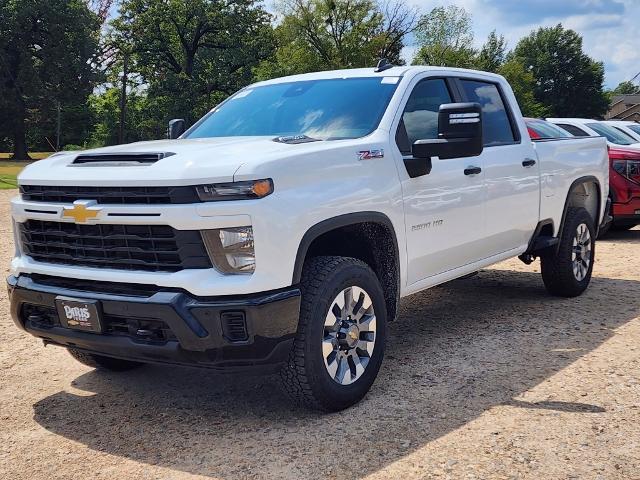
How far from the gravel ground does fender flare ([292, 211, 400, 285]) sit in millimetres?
843

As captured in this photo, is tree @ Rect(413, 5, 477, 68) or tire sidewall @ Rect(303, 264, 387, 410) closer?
tire sidewall @ Rect(303, 264, 387, 410)

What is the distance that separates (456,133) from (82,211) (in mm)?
2195

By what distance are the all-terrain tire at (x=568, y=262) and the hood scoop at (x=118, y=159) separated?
4154 millimetres

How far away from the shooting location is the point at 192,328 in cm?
351

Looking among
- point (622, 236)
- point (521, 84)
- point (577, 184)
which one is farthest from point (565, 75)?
point (577, 184)

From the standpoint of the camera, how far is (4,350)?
5535 mm

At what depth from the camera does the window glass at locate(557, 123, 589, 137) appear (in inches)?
479

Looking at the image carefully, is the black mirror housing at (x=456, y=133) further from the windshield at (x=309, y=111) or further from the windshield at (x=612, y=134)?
the windshield at (x=612, y=134)

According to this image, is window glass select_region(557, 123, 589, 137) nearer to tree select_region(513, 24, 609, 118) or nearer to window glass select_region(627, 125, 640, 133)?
window glass select_region(627, 125, 640, 133)

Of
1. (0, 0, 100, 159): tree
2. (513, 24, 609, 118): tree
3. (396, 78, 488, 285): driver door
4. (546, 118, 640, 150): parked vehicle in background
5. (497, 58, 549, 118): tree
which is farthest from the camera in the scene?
(513, 24, 609, 118): tree

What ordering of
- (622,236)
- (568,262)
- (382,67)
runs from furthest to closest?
(622,236) < (568,262) < (382,67)

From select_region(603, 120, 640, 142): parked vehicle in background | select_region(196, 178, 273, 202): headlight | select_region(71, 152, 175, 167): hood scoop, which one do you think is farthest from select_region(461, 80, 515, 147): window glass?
select_region(603, 120, 640, 142): parked vehicle in background

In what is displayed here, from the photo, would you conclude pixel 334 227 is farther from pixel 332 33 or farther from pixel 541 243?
pixel 332 33

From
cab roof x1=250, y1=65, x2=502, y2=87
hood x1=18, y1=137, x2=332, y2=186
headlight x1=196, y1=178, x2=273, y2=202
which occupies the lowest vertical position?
headlight x1=196, y1=178, x2=273, y2=202
